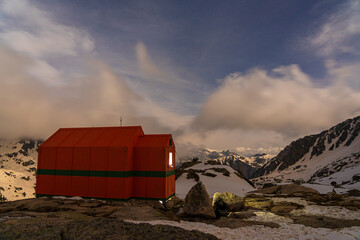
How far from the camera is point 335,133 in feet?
418

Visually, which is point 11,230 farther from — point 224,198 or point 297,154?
point 297,154

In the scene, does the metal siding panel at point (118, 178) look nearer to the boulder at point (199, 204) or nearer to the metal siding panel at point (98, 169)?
the metal siding panel at point (98, 169)

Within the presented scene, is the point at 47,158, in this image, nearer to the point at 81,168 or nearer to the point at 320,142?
the point at 81,168

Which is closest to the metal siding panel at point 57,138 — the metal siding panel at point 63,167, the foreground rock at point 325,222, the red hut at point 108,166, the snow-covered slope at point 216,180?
the red hut at point 108,166

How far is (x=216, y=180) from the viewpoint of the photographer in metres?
38.3

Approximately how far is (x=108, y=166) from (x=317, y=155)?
13208cm

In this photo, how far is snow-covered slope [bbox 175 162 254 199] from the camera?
113 ft

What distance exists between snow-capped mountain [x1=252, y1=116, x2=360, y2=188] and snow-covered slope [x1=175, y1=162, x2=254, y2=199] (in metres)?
59.1

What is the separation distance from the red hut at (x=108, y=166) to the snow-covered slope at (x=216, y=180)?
14954mm

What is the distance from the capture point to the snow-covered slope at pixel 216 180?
1357 inches

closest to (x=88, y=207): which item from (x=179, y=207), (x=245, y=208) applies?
(x=179, y=207)

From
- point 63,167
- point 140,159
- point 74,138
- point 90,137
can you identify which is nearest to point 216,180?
point 140,159

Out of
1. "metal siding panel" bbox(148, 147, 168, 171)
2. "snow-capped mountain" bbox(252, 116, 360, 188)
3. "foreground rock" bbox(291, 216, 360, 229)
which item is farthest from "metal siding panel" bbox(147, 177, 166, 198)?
"snow-capped mountain" bbox(252, 116, 360, 188)

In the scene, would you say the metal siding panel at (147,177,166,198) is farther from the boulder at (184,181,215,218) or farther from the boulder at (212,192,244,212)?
the boulder at (212,192,244,212)
